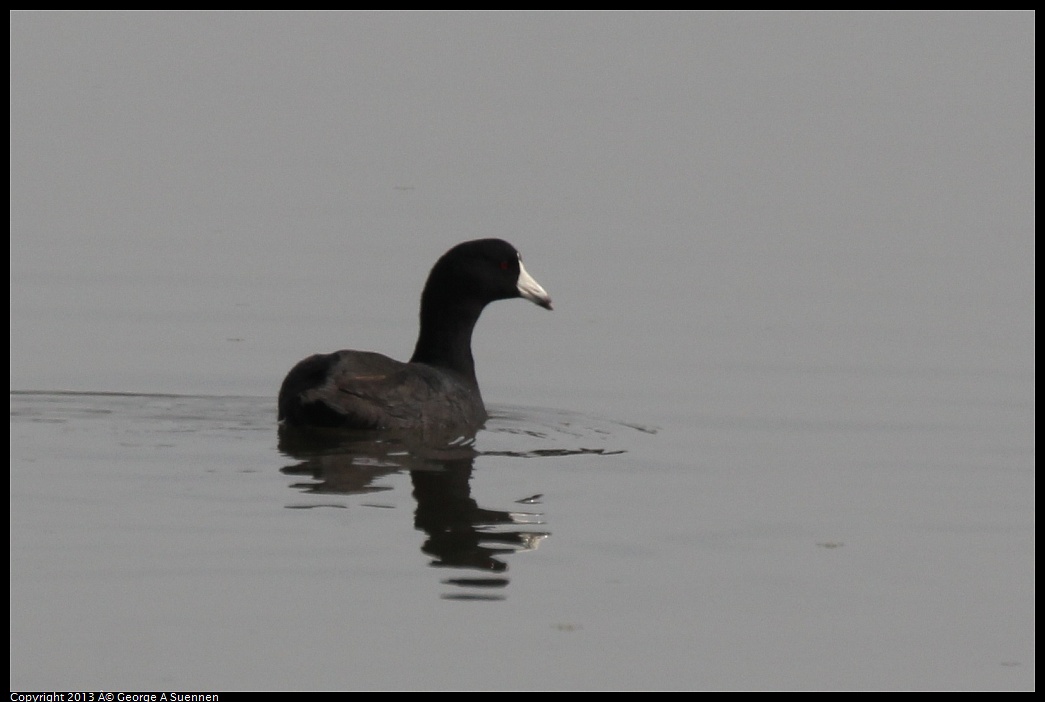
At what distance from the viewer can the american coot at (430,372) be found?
11.2 m

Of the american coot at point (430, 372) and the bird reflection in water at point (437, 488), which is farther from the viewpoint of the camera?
the american coot at point (430, 372)

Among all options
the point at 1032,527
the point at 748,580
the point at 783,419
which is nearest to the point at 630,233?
the point at 783,419

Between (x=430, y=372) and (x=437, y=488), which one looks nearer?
(x=437, y=488)

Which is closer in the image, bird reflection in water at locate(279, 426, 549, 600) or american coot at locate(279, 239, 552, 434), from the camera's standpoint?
bird reflection in water at locate(279, 426, 549, 600)

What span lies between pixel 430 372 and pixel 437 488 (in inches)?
79.7

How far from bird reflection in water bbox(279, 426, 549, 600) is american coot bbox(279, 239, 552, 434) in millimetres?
143

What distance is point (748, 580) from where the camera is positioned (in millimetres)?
8539

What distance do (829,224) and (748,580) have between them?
43.8 feet

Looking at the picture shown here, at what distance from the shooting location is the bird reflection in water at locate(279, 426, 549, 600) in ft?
28.3

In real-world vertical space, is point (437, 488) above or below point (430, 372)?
below

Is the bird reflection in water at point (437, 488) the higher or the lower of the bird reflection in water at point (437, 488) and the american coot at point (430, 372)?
the lower

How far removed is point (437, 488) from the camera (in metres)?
10.1

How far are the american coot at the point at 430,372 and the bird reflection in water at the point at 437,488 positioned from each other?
0.47 ft

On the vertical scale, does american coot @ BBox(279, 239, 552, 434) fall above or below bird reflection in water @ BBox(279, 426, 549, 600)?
above
